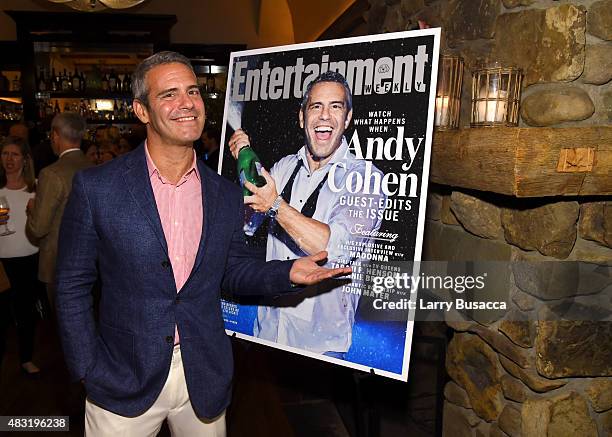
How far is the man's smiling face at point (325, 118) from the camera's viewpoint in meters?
1.97

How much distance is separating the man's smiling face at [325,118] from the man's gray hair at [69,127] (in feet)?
6.22

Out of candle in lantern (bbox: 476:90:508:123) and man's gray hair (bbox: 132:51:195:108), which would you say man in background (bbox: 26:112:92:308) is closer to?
man's gray hair (bbox: 132:51:195:108)

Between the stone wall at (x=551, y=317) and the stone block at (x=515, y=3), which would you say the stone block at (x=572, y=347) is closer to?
the stone wall at (x=551, y=317)

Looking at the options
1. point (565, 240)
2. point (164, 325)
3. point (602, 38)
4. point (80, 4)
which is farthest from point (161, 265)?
point (80, 4)

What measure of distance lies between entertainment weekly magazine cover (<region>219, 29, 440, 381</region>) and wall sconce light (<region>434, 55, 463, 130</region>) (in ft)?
1.18

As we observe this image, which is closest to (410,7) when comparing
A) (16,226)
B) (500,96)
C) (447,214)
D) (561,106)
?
(447,214)

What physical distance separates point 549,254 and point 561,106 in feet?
1.54

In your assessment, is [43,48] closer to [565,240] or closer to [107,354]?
[107,354]

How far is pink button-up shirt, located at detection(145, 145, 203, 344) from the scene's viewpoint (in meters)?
1.67

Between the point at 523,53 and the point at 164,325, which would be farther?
the point at 523,53

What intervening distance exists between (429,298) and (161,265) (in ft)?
4.47

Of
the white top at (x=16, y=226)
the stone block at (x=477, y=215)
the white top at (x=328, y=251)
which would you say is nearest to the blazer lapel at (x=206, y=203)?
the white top at (x=328, y=251)

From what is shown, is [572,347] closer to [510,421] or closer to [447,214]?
[510,421]

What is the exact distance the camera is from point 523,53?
76.4 inches
